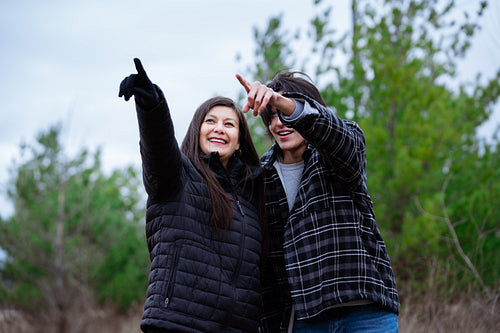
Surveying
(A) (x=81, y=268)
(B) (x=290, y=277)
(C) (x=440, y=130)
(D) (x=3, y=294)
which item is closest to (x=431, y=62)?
(C) (x=440, y=130)

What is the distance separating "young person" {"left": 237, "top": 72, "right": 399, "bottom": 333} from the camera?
1986mm

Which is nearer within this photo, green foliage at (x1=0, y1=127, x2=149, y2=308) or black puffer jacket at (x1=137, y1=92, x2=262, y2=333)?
black puffer jacket at (x1=137, y1=92, x2=262, y2=333)

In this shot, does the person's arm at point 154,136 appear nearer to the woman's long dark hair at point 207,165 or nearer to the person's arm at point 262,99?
the woman's long dark hair at point 207,165

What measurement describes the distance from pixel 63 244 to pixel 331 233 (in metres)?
10.6

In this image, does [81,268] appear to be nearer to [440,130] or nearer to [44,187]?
[44,187]

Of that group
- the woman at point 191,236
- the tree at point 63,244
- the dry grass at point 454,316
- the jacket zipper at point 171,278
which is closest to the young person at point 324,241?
the woman at point 191,236

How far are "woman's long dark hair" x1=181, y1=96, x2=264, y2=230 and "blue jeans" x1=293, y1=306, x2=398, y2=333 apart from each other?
64cm

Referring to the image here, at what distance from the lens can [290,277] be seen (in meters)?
2.21

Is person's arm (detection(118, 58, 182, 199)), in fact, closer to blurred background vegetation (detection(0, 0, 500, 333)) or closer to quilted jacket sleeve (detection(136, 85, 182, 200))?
quilted jacket sleeve (detection(136, 85, 182, 200))

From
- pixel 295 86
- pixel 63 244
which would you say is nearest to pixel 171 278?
pixel 295 86

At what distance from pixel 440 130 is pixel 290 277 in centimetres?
506

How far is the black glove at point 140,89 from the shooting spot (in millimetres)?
1756

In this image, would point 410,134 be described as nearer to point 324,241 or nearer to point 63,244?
point 324,241

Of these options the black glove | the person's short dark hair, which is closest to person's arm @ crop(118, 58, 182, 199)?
the black glove
